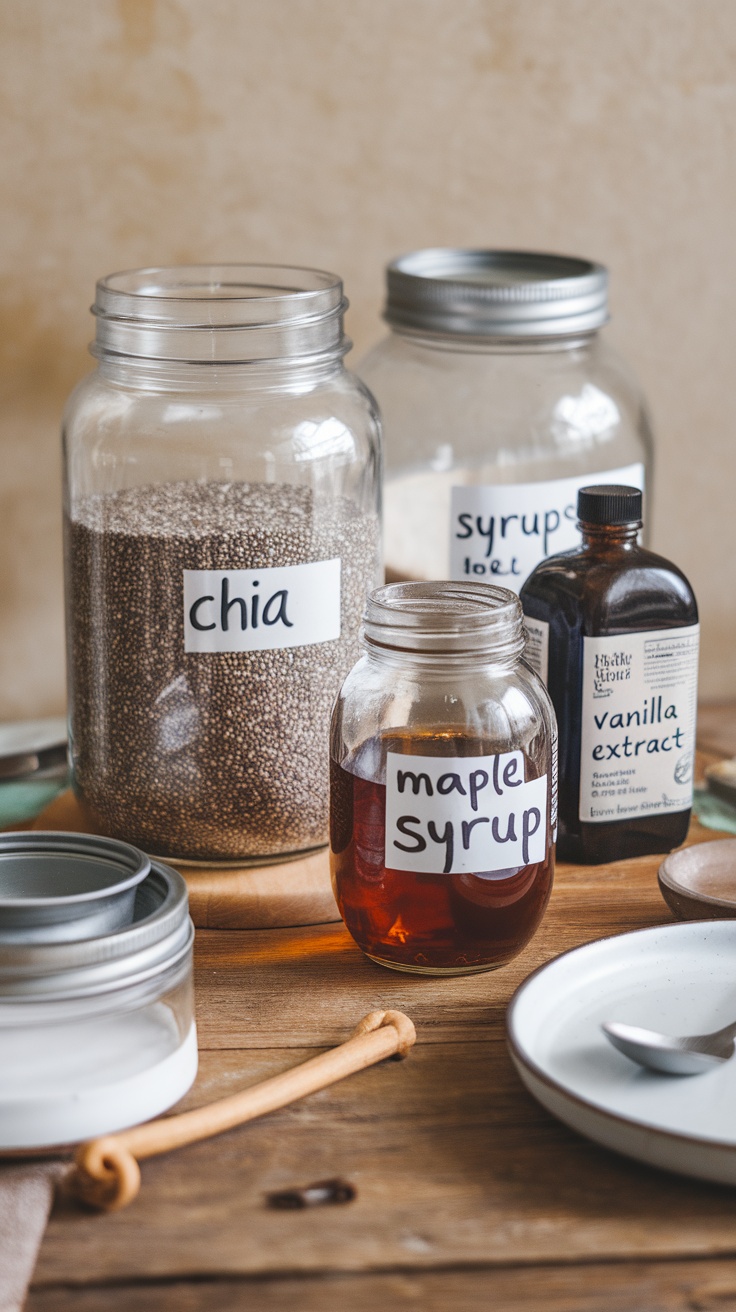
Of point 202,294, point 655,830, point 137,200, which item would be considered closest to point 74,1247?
point 655,830

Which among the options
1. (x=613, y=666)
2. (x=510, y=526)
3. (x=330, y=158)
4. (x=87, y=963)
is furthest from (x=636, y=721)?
(x=330, y=158)

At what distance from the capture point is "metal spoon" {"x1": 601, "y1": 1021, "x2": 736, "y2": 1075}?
578mm

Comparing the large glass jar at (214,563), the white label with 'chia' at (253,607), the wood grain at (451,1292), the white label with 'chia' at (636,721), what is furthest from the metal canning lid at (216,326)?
the wood grain at (451,1292)

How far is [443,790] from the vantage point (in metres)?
0.67

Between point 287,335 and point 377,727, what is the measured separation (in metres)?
0.23

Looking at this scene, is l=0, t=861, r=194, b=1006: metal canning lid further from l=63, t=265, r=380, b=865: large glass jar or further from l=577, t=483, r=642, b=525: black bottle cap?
l=577, t=483, r=642, b=525: black bottle cap

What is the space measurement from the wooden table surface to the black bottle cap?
0.29 meters

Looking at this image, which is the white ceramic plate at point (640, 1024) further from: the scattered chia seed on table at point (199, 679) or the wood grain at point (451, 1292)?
the scattered chia seed on table at point (199, 679)

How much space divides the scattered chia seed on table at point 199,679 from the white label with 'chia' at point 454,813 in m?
0.14

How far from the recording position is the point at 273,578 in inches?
30.6

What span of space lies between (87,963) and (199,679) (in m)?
0.24

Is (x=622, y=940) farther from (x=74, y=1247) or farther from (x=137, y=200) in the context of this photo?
(x=137, y=200)

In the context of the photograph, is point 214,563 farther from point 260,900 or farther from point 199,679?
point 260,900

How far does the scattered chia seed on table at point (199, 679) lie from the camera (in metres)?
0.78
